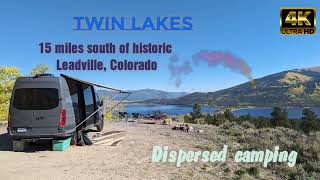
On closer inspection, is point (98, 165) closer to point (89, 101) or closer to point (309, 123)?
point (89, 101)

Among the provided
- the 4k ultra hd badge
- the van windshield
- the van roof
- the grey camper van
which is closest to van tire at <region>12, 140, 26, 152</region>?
the grey camper van

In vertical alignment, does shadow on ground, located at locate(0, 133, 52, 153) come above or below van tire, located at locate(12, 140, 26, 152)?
below

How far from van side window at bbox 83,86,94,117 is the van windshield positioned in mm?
3440

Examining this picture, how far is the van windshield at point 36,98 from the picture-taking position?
15805 mm

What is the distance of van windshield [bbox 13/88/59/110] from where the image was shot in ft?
51.9

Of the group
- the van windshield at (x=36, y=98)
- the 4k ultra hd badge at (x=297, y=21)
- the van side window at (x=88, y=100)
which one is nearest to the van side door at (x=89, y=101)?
the van side window at (x=88, y=100)

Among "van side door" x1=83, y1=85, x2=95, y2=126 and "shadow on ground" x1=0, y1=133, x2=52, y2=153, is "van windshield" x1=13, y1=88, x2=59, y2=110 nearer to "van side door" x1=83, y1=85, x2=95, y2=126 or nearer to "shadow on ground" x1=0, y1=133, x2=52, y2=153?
"shadow on ground" x1=0, y1=133, x2=52, y2=153

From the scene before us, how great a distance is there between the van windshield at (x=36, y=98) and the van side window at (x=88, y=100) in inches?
135

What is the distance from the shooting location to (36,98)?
52.0 ft

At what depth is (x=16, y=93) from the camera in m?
15.9

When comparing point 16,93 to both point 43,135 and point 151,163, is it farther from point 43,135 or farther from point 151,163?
point 151,163

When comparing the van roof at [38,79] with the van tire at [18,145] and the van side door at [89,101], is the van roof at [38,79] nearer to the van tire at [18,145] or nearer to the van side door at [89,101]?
the van tire at [18,145]

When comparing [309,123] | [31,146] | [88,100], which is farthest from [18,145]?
[309,123]

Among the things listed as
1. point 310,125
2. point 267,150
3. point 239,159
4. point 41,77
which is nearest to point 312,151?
point 267,150
